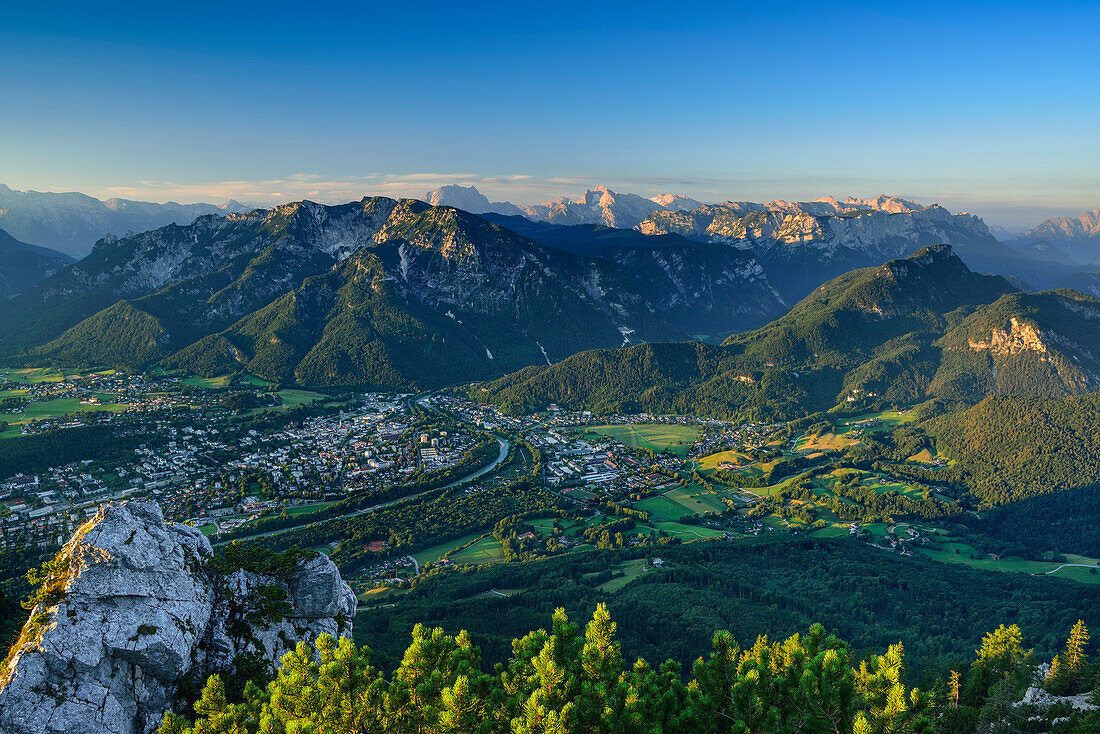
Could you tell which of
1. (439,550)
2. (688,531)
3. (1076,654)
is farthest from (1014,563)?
(439,550)

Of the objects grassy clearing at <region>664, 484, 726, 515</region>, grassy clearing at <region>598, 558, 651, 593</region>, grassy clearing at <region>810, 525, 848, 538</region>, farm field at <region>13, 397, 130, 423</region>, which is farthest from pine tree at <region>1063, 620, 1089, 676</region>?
farm field at <region>13, 397, 130, 423</region>

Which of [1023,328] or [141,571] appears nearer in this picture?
[141,571]

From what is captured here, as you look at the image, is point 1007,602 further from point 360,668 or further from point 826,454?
point 360,668

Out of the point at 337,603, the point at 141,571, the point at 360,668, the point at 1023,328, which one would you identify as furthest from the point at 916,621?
the point at 1023,328

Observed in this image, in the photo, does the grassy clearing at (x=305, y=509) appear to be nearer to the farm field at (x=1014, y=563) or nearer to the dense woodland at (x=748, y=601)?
the dense woodland at (x=748, y=601)

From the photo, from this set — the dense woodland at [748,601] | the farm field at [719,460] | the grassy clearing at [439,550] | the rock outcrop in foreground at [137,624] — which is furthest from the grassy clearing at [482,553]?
the farm field at [719,460]
